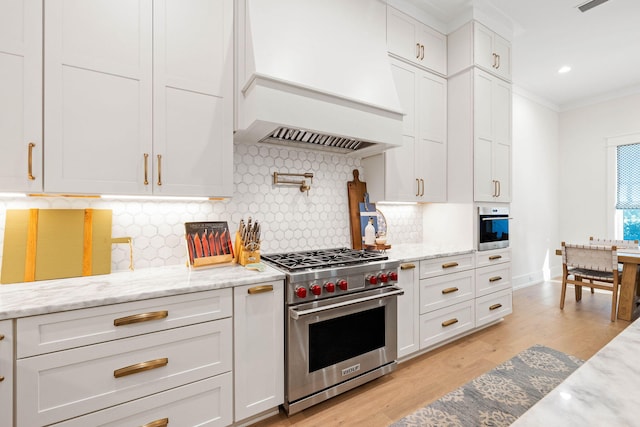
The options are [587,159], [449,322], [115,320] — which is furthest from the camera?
[587,159]

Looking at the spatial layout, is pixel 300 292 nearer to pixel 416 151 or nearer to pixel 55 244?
pixel 55 244

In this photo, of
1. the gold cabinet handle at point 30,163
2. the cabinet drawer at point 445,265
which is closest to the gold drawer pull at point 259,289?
the gold cabinet handle at point 30,163

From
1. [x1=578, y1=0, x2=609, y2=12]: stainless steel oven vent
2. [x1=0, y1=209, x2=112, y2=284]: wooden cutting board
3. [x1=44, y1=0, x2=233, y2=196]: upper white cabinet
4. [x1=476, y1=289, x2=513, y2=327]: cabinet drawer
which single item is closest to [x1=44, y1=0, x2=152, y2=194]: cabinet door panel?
[x1=44, y1=0, x2=233, y2=196]: upper white cabinet

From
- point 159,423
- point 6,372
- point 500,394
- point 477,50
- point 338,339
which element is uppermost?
point 477,50

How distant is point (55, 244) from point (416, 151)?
288cm

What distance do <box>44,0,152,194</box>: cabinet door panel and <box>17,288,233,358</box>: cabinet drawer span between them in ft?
2.19

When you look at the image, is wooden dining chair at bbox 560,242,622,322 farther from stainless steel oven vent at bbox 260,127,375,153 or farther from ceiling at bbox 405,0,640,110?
stainless steel oven vent at bbox 260,127,375,153

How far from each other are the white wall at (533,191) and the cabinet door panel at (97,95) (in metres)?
5.04

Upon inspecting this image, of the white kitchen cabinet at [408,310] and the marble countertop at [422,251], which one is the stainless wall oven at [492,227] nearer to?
the marble countertop at [422,251]

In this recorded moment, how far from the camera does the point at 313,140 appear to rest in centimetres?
239

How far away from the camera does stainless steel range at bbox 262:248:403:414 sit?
186cm

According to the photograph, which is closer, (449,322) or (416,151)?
(449,322)

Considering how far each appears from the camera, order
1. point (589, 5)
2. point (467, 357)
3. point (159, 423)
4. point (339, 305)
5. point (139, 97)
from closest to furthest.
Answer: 1. point (159, 423)
2. point (139, 97)
3. point (339, 305)
4. point (467, 357)
5. point (589, 5)

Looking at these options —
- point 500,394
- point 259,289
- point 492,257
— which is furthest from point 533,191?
point 259,289
